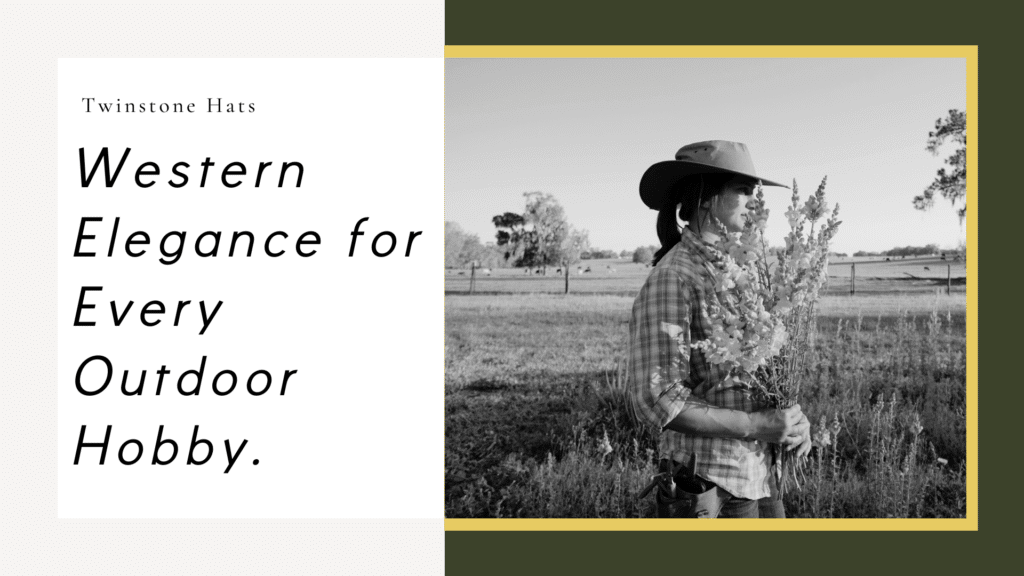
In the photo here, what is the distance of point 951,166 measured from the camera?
356 centimetres

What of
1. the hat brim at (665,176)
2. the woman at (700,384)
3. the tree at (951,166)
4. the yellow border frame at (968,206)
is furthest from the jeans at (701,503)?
the tree at (951,166)

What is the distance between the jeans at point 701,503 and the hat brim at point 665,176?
2.98ft

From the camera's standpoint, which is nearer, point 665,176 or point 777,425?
point 777,425

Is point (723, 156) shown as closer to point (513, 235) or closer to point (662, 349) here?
point (662, 349)

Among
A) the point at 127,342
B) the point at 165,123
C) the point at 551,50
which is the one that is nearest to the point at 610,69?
the point at 551,50

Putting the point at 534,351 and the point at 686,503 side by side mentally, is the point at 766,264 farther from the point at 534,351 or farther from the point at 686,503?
the point at 534,351

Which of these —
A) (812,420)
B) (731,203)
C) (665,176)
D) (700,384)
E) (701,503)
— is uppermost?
(665,176)

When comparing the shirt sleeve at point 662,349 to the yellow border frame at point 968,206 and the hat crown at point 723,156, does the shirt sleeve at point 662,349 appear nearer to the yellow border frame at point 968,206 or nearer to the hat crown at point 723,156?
the hat crown at point 723,156

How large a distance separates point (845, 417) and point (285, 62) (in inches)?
148

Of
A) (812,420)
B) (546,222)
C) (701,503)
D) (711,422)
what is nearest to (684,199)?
(711,422)

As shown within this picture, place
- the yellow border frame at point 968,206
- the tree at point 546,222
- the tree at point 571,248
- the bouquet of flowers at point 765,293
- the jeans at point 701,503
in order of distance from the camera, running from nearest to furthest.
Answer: the bouquet of flowers at point 765,293, the jeans at point 701,503, the yellow border frame at point 968,206, the tree at point 546,222, the tree at point 571,248

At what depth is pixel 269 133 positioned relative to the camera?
285 cm

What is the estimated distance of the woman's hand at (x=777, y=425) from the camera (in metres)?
1.84

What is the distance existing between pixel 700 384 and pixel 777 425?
0.87ft
